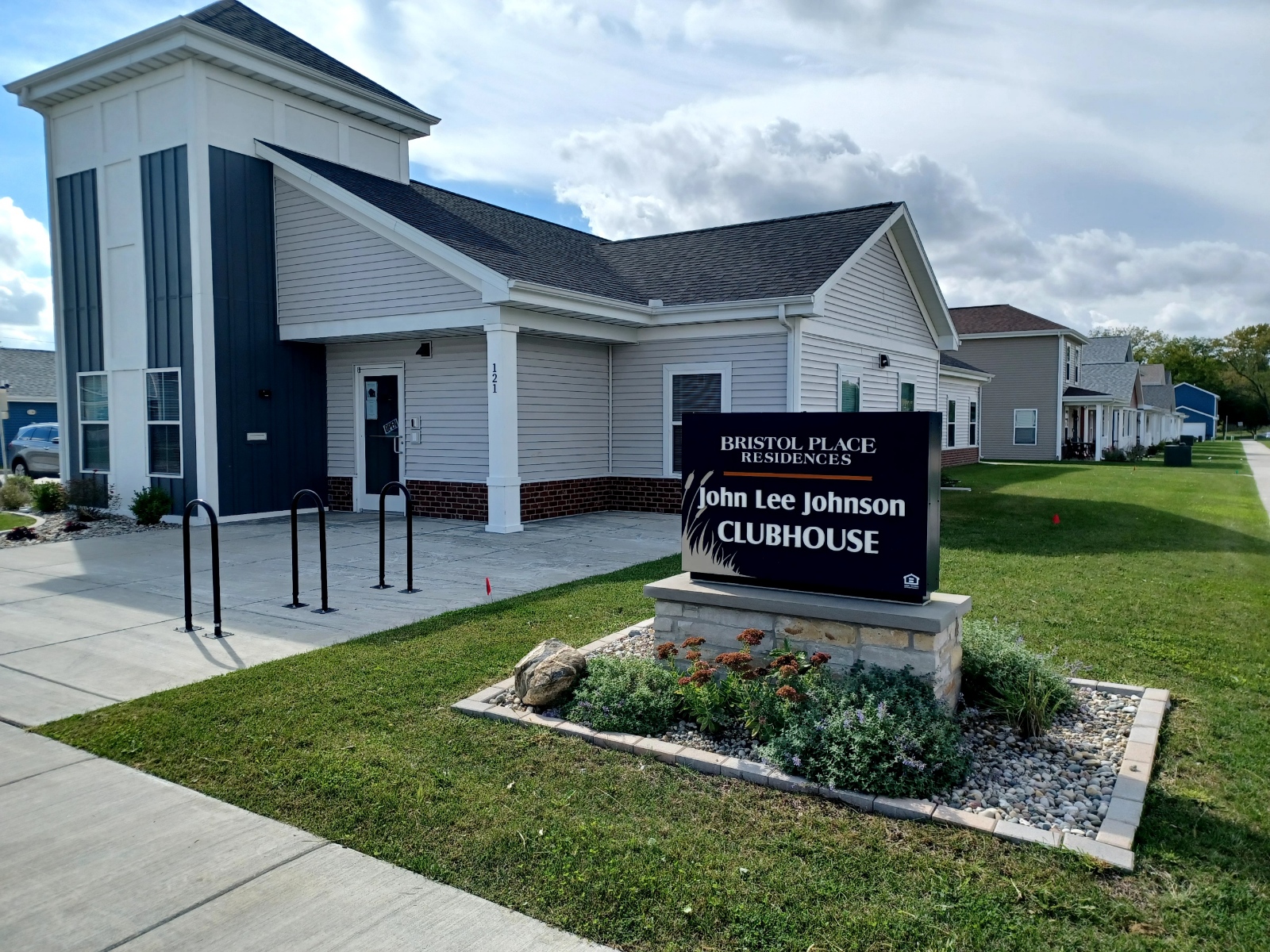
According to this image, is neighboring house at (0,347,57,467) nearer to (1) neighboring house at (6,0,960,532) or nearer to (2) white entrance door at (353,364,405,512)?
(1) neighboring house at (6,0,960,532)

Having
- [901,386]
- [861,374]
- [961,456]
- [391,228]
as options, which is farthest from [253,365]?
[961,456]

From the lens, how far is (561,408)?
14016mm

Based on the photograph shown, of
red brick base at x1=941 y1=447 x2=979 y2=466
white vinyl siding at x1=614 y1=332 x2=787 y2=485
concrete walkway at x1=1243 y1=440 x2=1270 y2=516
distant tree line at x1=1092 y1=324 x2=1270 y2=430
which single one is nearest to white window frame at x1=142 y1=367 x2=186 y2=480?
white vinyl siding at x1=614 y1=332 x2=787 y2=485

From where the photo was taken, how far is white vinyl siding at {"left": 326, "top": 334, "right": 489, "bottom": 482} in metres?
13.4

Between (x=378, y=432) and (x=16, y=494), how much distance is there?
740cm

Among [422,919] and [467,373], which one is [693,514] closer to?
[422,919]

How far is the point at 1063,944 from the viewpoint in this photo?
282cm

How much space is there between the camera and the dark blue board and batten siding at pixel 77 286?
14609 mm

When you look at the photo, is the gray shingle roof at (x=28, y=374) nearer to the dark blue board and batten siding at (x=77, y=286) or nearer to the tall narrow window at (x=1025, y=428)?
the dark blue board and batten siding at (x=77, y=286)

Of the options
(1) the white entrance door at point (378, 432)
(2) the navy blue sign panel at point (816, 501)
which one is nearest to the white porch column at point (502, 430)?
(1) the white entrance door at point (378, 432)

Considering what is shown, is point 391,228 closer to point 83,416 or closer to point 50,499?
point 83,416

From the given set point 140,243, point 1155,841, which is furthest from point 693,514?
point 140,243

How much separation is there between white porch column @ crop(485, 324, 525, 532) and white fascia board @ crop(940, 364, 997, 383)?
15492 millimetres

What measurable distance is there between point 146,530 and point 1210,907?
44.3 ft
